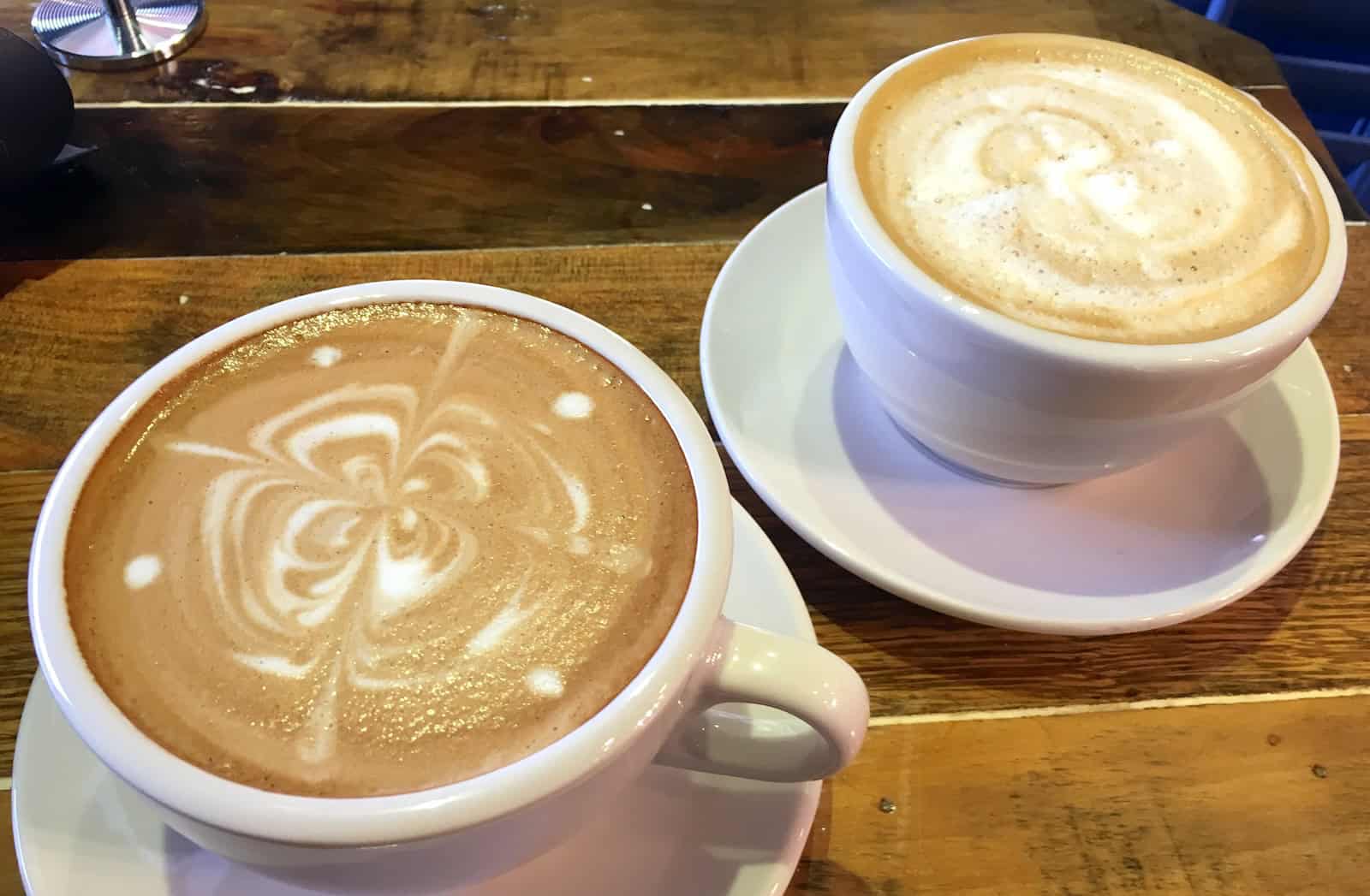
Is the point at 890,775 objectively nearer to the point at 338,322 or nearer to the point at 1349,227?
the point at 338,322

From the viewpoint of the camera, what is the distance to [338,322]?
0.67 m

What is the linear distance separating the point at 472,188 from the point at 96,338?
0.40 metres

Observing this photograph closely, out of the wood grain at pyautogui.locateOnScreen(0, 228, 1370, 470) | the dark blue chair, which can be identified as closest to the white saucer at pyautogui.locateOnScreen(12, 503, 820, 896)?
the wood grain at pyautogui.locateOnScreen(0, 228, 1370, 470)

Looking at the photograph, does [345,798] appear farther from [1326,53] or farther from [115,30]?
[1326,53]

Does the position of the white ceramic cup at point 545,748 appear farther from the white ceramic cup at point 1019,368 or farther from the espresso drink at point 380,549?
the white ceramic cup at point 1019,368

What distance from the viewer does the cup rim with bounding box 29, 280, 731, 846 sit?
1.53 feet

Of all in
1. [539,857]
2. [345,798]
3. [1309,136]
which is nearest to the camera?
[345,798]

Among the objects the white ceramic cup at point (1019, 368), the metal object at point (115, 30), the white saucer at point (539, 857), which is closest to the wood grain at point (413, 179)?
the metal object at point (115, 30)

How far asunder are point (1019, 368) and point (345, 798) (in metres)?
0.51

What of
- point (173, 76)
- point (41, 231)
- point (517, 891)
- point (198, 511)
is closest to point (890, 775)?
point (517, 891)

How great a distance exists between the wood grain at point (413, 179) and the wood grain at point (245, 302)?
0.10 feet

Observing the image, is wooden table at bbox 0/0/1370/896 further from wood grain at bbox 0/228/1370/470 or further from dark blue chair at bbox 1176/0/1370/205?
dark blue chair at bbox 1176/0/1370/205

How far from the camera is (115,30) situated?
131 centimetres

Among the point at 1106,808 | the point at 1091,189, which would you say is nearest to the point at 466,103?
the point at 1091,189
